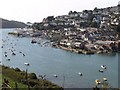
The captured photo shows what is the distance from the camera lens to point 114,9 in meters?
45.1

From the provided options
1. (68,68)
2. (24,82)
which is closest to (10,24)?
(68,68)

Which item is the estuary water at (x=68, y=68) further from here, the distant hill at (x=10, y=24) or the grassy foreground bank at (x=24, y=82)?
the distant hill at (x=10, y=24)

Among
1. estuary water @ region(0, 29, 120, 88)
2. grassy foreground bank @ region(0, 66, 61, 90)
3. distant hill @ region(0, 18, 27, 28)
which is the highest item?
distant hill @ region(0, 18, 27, 28)

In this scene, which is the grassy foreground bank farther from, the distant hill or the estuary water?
the distant hill

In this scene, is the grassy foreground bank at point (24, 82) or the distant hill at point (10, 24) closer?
the grassy foreground bank at point (24, 82)

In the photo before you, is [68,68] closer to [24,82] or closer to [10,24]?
[24,82]

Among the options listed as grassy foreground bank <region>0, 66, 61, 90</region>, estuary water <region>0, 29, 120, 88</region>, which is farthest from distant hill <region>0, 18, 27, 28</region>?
grassy foreground bank <region>0, 66, 61, 90</region>

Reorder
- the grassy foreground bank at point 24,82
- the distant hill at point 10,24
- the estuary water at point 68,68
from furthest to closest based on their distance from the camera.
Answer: the distant hill at point 10,24, the estuary water at point 68,68, the grassy foreground bank at point 24,82

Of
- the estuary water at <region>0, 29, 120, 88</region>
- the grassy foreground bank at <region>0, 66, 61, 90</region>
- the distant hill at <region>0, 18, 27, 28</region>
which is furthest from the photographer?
the distant hill at <region>0, 18, 27, 28</region>

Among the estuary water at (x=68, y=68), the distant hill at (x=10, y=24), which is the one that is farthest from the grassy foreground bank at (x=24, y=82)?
the distant hill at (x=10, y=24)

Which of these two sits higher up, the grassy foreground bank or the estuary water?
the grassy foreground bank

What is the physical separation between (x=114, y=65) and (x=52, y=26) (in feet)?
85.6

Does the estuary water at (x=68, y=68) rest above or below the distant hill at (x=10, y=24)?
below

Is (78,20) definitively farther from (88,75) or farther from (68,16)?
(88,75)
